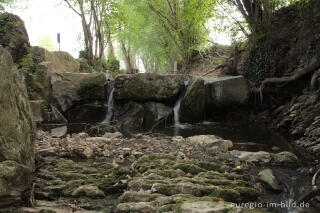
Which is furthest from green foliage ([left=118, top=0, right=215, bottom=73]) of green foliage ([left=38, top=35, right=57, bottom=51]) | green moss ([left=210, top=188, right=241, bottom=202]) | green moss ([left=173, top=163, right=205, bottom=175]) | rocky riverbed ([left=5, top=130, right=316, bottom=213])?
green foliage ([left=38, top=35, right=57, bottom=51])

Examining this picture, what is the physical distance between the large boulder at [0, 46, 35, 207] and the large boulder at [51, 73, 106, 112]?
6619mm

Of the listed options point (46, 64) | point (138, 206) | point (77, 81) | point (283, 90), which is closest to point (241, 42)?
point (283, 90)

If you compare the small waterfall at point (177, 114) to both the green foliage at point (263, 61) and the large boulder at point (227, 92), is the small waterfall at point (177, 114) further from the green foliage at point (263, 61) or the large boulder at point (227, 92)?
the green foliage at point (263, 61)

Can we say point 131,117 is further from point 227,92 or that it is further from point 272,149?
point 272,149

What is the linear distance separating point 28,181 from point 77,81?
7.58 metres

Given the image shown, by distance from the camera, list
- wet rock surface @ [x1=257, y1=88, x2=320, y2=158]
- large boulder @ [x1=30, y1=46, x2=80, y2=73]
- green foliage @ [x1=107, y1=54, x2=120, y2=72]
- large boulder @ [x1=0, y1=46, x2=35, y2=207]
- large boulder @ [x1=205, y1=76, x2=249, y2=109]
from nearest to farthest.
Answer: large boulder @ [x1=0, y1=46, x2=35, y2=207]
wet rock surface @ [x1=257, y1=88, x2=320, y2=158]
large boulder @ [x1=205, y1=76, x2=249, y2=109]
large boulder @ [x1=30, y1=46, x2=80, y2=73]
green foliage @ [x1=107, y1=54, x2=120, y2=72]

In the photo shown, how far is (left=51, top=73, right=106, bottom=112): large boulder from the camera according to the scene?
8844mm

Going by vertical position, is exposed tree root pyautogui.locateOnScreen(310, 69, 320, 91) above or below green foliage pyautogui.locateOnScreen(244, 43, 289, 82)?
below

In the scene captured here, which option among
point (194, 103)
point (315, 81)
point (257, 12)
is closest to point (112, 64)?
point (194, 103)

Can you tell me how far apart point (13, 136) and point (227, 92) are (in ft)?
25.5

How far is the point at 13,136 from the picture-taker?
2.05 m

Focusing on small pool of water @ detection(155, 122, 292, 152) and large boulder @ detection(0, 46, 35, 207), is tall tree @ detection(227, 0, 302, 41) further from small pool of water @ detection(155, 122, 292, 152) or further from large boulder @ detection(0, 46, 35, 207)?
large boulder @ detection(0, 46, 35, 207)

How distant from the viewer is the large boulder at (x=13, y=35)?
28.3 feet

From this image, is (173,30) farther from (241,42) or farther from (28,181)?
(28,181)
